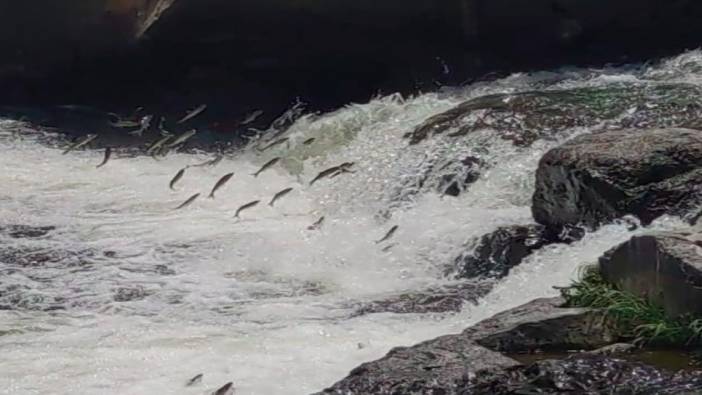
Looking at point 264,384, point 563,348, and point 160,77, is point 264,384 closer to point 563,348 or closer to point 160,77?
point 563,348

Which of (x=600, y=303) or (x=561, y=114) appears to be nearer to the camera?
(x=600, y=303)

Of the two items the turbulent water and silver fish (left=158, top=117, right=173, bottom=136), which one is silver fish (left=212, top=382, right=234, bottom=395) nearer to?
the turbulent water

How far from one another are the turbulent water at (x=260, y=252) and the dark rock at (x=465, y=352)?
49 cm

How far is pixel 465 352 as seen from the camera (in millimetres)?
5750

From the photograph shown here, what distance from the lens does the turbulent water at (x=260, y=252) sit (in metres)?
6.57

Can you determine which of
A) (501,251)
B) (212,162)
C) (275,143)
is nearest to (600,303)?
(501,251)

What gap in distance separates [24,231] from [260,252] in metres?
2.07

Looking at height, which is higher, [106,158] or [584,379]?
[106,158]

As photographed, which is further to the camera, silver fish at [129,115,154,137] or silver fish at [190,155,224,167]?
silver fish at [129,115,154,137]

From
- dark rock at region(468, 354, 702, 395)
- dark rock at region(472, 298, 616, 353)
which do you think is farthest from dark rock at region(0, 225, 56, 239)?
dark rock at region(468, 354, 702, 395)

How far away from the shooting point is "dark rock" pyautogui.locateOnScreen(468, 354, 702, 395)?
521 cm

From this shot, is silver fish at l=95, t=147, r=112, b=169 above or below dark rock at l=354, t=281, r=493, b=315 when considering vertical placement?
above

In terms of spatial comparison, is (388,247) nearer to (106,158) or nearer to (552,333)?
(552,333)

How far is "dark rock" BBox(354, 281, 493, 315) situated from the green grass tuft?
3.91 feet
